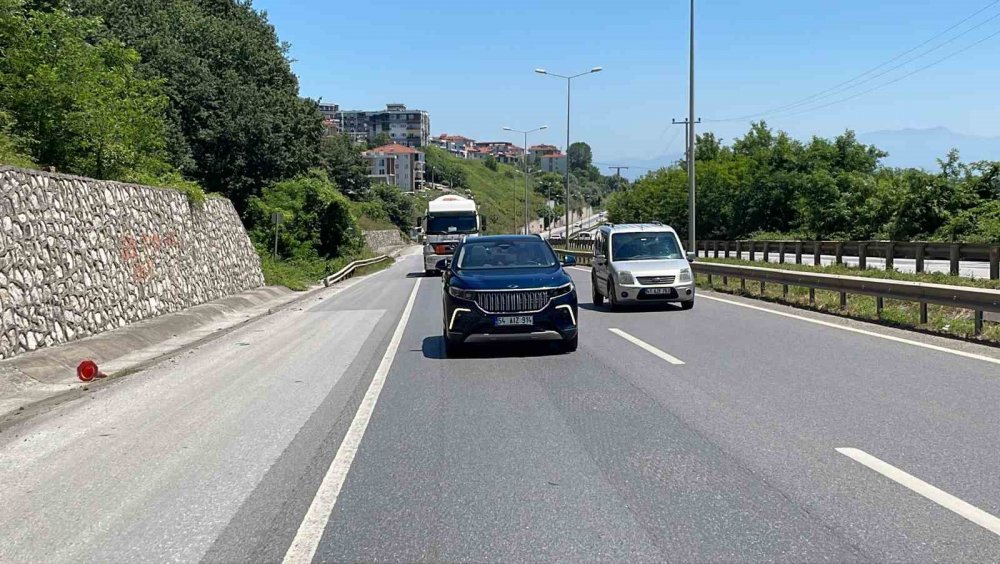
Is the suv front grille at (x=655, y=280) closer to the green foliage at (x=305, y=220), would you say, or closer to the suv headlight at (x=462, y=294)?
the suv headlight at (x=462, y=294)

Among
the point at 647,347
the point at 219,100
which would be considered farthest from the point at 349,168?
the point at 647,347

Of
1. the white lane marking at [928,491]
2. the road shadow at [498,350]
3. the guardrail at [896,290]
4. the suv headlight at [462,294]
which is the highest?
the suv headlight at [462,294]

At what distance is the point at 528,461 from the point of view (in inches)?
246

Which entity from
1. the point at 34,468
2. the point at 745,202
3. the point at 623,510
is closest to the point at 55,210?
the point at 34,468

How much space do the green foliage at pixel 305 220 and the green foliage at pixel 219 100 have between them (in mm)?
1530

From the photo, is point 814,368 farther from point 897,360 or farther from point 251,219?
point 251,219

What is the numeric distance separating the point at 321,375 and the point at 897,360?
712 centimetres

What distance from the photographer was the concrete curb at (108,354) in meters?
9.81

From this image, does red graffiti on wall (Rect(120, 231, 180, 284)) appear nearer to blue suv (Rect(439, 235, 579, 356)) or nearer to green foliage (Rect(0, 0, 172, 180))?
green foliage (Rect(0, 0, 172, 180))

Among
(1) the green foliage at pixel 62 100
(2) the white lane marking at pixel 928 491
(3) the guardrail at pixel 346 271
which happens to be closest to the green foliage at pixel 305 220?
(3) the guardrail at pixel 346 271

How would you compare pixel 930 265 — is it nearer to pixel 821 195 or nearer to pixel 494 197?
pixel 821 195

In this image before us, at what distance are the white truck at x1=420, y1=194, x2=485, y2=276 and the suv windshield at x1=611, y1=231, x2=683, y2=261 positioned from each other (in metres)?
19.2

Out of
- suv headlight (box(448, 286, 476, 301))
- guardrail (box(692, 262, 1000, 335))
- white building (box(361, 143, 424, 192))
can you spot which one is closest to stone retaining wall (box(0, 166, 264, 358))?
suv headlight (box(448, 286, 476, 301))

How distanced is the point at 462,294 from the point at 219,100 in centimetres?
4040
